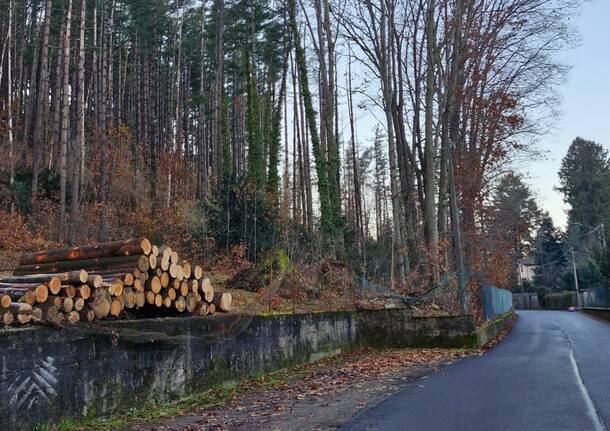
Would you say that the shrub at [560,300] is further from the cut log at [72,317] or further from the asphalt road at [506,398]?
the cut log at [72,317]

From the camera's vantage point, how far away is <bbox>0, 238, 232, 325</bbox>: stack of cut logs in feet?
24.1

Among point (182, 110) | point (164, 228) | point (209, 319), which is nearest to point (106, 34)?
point (182, 110)

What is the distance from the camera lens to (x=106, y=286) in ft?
27.1

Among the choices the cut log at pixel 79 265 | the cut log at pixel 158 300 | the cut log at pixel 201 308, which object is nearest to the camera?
the cut log at pixel 79 265

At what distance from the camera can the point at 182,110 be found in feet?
140

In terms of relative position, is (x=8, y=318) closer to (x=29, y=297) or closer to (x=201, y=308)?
(x=29, y=297)

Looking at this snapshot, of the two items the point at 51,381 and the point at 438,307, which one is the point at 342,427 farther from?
the point at 438,307

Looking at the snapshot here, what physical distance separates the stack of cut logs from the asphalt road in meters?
3.63

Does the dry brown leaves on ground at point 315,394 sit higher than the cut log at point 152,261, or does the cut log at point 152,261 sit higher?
the cut log at point 152,261

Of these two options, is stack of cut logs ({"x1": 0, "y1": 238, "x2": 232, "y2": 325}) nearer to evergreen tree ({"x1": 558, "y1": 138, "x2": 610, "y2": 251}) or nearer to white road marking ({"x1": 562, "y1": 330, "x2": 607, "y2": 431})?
white road marking ({"x1": 562, "y1": 330, "x2": 607, "y2": 431})

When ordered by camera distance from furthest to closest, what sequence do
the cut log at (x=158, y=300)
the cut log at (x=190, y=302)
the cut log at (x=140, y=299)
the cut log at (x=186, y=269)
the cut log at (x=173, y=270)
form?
the cut log at (x=190, y=302) < the cut log at (x=186, y=269) < the cut log at (x=173, y=270) < the cut log at (x=158, y=300) < the cut log at (x=140, y=299)

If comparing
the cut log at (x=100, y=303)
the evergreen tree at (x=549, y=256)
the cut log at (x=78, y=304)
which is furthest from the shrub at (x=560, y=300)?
the cut log at (x=78, y=304)

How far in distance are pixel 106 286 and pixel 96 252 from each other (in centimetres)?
148

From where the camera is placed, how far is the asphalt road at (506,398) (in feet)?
23.3
